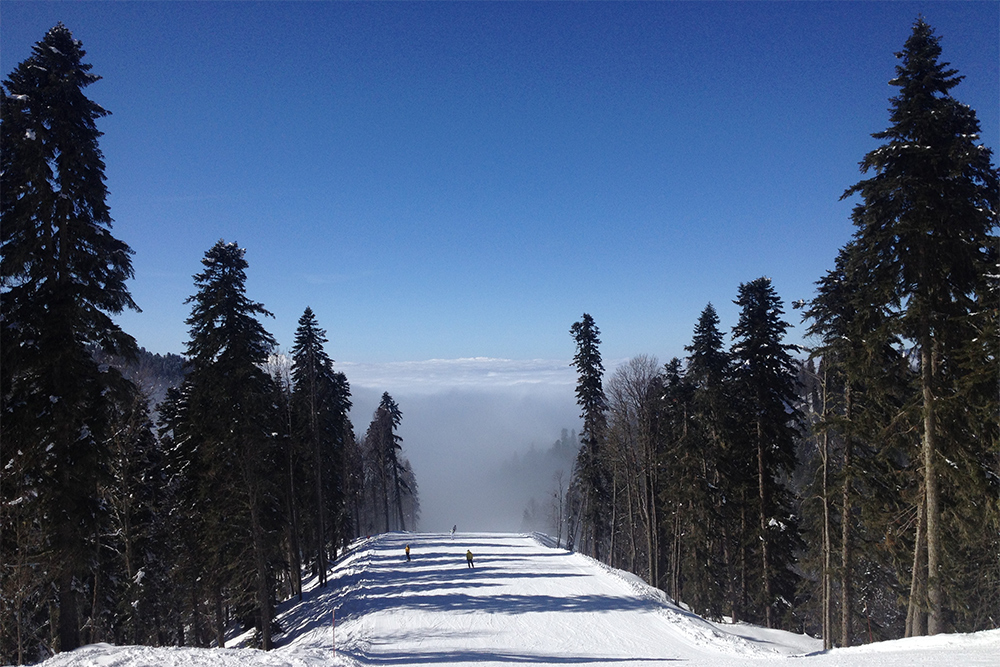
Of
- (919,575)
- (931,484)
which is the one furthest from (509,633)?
(931,484)

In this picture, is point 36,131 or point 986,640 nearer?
point 986,640

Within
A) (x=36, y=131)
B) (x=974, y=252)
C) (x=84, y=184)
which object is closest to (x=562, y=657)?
(x=974, y=252)

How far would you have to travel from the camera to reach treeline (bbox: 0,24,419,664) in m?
13.7

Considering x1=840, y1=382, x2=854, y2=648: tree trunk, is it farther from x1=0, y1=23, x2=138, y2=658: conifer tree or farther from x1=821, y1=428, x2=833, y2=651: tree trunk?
x1=0, y1=23, x2=138, y2=658: conifer tree

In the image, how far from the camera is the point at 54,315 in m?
13.9

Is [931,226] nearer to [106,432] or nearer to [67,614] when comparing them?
[106,432]

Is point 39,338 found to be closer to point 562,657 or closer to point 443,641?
point 443,641

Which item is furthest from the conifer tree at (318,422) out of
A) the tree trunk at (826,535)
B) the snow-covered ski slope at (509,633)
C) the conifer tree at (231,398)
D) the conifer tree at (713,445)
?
the tree trunk at (826,535)

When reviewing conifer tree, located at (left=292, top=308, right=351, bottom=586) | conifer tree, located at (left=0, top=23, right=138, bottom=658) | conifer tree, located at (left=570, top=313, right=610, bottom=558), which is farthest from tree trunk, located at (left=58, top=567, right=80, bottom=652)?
conifer tree, located at (left=570, top=313, right=610, bottom=558)

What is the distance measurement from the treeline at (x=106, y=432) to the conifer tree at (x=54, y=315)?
4cm

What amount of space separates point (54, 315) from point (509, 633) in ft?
61.5

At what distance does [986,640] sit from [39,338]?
74.4 feet

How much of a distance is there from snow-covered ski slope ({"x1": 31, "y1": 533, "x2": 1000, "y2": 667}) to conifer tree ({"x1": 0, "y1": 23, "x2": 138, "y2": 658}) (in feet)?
11.1

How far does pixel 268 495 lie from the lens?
75.9 feet
